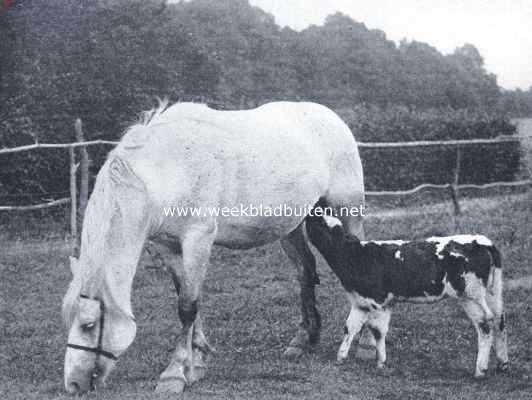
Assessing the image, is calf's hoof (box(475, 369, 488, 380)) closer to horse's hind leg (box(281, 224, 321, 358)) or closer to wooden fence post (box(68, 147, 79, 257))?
horse's hind leg (box(281, 224, 321, 358))

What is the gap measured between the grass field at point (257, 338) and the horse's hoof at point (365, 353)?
86 millimetres

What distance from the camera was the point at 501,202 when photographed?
14656 mm

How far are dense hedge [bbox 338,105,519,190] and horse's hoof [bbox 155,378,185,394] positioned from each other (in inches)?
473

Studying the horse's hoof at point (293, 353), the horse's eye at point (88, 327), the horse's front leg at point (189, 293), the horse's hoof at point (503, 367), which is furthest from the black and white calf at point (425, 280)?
the horse's eye at point (88, 327)

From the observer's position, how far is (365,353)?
582cm

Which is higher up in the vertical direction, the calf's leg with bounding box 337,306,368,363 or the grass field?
the calf's leg with bounding box 337,306,368,363

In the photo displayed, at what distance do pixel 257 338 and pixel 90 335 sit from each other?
2306 millimetres

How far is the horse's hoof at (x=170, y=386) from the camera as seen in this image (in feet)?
15.3

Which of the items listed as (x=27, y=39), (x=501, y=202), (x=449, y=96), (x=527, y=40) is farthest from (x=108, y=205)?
(x=449, y=96)

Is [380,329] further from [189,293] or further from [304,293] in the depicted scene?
Answer: [189,293]

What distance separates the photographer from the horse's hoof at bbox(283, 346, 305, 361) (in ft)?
19.2

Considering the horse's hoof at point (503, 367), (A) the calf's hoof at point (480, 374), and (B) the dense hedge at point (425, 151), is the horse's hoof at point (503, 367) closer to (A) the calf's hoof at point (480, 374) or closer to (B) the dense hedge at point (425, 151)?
(A) the calf's hoof at point (480, 374)

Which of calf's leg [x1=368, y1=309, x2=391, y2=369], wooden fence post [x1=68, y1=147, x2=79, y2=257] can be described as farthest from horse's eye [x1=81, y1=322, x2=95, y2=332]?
wooden fence post [x1=68, y1=147, x2=79, y2=257]

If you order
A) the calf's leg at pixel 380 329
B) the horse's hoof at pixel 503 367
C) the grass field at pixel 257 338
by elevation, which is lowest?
the grass field at pixel 257 338
